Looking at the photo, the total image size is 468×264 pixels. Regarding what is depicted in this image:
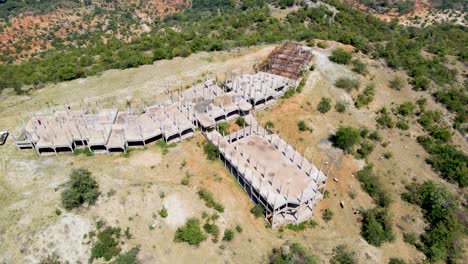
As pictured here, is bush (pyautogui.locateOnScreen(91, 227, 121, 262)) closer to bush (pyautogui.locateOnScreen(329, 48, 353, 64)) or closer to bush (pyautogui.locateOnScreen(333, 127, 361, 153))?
bush (pyautogui.locateOnScreen(333, 127, 361, 153))

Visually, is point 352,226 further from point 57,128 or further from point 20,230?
point 57,128

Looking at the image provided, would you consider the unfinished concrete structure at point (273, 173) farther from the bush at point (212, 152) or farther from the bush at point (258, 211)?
the bush at point (212, 152)

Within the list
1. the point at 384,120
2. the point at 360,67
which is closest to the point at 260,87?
the point at 384,120

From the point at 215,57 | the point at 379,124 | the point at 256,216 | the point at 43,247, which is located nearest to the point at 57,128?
the point at 43,247

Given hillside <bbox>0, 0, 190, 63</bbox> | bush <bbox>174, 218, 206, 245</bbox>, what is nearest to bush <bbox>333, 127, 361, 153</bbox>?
bush <bbox>174, 218, 206, 245</bbox>

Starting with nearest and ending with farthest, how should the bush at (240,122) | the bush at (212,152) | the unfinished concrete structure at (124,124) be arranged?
1. the bush at (212,152)
2. the unfinished concrete structure at (124,124)
3. the bush at (240,122)

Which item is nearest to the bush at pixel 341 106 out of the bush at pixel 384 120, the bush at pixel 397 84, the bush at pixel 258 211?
the bush at pixel 384 120
